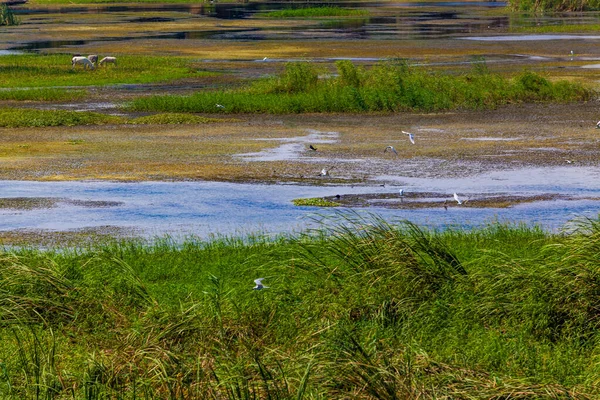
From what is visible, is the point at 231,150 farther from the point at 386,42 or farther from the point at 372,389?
the point at 386,42

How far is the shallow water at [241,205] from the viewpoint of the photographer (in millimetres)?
17427

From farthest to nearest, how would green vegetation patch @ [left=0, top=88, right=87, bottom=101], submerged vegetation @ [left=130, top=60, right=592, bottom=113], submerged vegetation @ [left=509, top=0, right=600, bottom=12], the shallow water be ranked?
submerged vegetation @ [left=509, top=0, right=600, bottom=12] < green vegetation patch @ [left=0, top=88, right=87, bottom=101] < submerged vegetation @ [left=130, top=60, right=592, bottom=113] < the shallow water

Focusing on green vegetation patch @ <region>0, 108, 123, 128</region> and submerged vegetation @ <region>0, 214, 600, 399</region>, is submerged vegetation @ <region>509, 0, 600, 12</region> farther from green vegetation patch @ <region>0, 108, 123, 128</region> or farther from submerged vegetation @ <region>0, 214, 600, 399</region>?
submerged vegetation @ <region>0, 214, 600, 399</region>

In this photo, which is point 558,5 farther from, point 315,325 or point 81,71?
point 315,325

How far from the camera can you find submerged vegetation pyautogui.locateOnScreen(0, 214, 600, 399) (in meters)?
8.07

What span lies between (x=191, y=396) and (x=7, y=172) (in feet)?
51.9

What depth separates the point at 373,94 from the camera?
108ft

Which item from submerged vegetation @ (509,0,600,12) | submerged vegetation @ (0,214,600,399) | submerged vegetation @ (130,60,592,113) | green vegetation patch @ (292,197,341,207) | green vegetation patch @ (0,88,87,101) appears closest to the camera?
submerged vegetation @ (0,214,600,399)

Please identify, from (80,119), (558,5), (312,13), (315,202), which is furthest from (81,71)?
(558,5)

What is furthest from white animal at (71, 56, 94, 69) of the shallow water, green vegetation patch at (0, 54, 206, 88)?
the shallow water

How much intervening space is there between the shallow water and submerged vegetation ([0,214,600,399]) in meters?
4.45

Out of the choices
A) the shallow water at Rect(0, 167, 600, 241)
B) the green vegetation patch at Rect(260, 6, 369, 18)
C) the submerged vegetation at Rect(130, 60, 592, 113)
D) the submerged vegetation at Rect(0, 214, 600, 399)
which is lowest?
the green vegetation patch at Rect(260, 6, 369, 18)

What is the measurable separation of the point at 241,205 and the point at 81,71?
28343mm

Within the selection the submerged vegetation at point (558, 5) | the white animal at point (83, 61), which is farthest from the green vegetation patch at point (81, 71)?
the submerged vegetation at point (558, 5)
